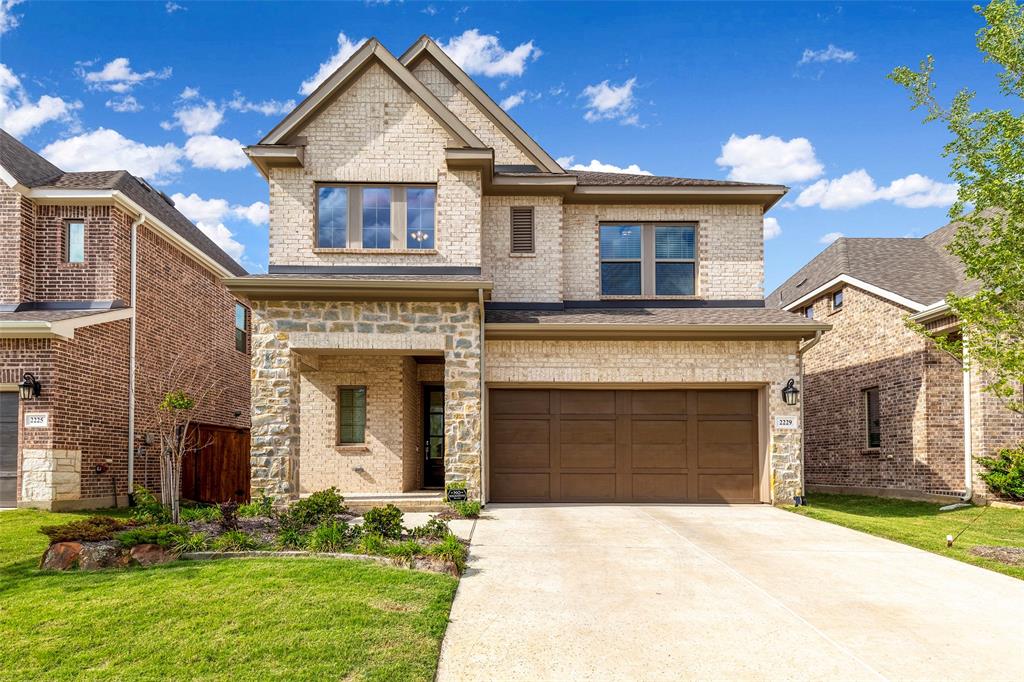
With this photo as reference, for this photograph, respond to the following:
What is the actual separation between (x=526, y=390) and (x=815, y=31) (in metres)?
9.49

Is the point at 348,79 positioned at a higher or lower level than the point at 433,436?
higher

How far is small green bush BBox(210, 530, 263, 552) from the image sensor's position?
8380 mm

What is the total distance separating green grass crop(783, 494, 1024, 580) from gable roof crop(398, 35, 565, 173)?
9284 millimetres

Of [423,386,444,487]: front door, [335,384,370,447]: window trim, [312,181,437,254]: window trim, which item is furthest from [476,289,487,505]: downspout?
[423,386,444,487]: front door

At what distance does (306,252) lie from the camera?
13594 millimetres

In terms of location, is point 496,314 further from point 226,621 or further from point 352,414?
point 226,621

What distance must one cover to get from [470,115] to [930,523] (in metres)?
12.2

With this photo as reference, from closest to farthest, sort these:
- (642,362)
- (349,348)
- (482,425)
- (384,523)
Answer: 1. (384,523)
2. (349,348)
3. (482,425)
4. (642,362)

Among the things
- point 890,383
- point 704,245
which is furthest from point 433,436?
point 890,383

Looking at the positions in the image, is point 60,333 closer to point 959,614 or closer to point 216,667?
point 216,667

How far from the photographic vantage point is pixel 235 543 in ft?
27.8

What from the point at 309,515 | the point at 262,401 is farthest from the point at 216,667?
the point at 262,401

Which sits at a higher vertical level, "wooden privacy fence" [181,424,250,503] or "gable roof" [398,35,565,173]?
"gable roof" [398,35,565,173]

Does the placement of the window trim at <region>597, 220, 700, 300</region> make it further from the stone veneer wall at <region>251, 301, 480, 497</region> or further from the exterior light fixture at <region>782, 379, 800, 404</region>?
the stone veneer wall at <region>251, 301, 480, 497</region>
